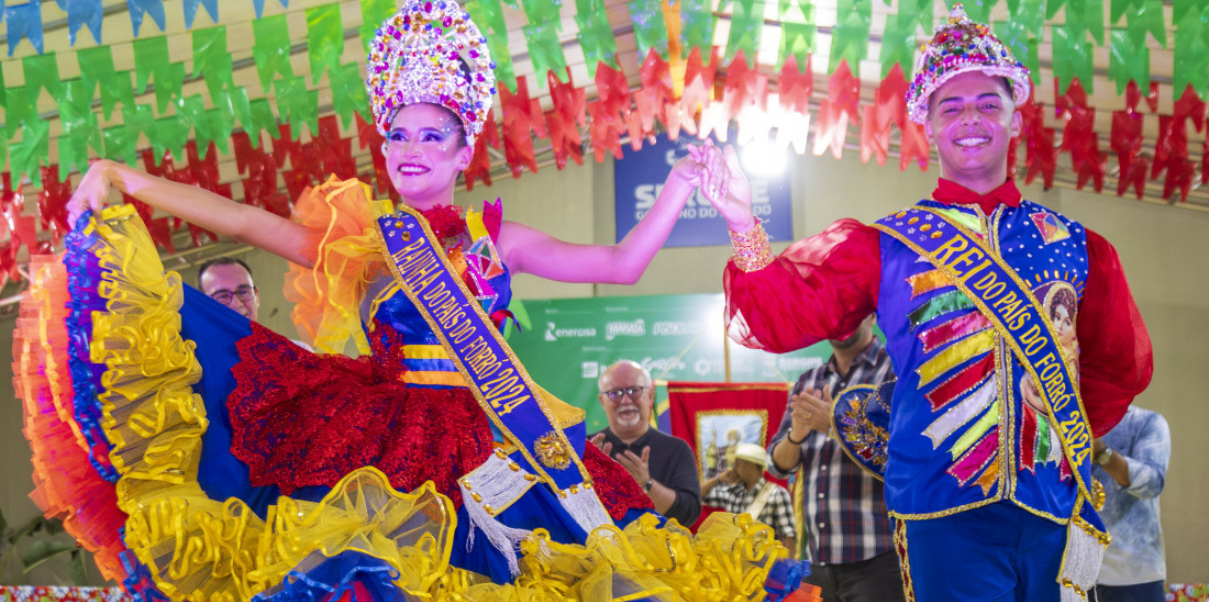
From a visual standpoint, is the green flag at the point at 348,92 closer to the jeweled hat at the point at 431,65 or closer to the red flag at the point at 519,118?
the red flag at the point at 519,118

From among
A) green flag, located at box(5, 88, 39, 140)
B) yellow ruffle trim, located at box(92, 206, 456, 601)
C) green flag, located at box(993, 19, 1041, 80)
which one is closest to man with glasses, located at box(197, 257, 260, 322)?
green flag, located at box(5, 88, 39, 140)

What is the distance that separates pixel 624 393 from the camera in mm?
4293

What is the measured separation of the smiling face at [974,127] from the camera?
8.03 feet

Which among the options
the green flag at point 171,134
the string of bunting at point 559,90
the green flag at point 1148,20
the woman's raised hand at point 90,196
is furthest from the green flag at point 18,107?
the green flag at point 1148,20

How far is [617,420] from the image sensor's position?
14.2 feet

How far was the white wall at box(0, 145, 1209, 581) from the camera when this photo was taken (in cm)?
954

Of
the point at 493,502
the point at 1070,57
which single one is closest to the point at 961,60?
the point at 493,502

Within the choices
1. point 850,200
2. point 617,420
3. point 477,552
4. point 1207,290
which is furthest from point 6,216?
point 1207,290

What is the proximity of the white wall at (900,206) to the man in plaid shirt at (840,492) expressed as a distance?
6468mm

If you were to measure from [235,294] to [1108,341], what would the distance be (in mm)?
2836

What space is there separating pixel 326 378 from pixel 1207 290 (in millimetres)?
9410

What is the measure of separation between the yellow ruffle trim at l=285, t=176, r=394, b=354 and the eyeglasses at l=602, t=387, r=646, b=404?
77.5 inches

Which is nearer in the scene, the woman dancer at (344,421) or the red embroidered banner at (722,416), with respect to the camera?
the woman dancer at (344,421)

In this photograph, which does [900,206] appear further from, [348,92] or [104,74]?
[104,74]
